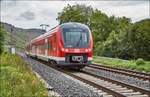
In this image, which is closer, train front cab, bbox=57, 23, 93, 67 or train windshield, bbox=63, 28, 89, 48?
train front cab, bbox=57, 23, 93, 67

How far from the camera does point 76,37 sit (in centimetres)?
2581

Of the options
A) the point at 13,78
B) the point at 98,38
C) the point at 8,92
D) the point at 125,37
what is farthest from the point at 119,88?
the point at 98,38

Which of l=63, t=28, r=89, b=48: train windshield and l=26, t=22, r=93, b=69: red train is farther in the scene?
l=63, t=28, r=89, b=48: train windshield

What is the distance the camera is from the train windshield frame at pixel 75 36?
25.5 metres

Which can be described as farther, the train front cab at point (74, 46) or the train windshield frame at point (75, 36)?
the train windshield frame at point (75, 36)

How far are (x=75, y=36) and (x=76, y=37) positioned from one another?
9 centimetres

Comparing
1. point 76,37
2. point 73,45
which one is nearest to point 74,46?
point 73,45

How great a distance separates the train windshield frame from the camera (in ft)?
83.8

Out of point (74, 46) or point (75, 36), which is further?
point (75, 36)

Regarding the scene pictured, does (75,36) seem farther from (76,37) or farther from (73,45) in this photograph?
(73,45)

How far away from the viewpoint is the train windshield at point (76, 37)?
25.5 m

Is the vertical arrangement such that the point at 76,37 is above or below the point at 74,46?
above

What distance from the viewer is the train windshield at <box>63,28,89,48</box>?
83.8ft

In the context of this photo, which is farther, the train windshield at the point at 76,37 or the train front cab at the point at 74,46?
the train windshield at the point at 76,37
